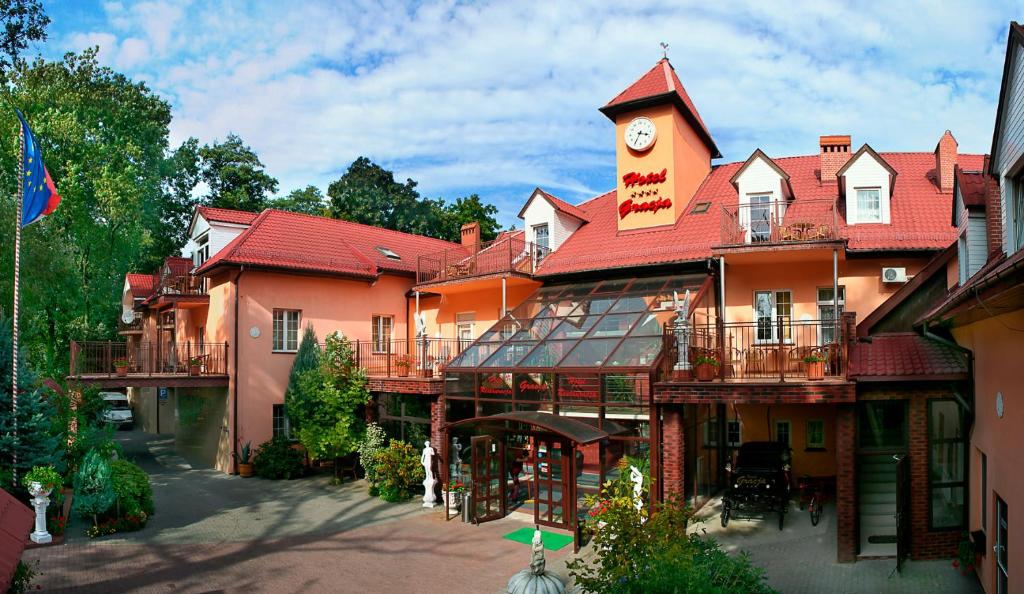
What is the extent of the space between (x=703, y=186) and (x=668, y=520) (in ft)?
43.7

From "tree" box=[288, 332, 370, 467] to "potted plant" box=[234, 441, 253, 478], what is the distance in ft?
6.83

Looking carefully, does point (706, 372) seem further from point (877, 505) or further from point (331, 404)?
point (331, 404)

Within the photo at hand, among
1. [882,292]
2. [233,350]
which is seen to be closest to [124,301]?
[233,350]

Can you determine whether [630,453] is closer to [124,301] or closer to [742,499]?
[742,499]

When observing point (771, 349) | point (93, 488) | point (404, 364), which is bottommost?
point (93, 488)

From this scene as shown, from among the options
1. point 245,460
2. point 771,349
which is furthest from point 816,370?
point 245,460

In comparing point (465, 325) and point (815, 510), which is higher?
point (465, 325)

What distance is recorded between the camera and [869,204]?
1648 centimetres

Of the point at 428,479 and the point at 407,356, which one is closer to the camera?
the point at 428,479

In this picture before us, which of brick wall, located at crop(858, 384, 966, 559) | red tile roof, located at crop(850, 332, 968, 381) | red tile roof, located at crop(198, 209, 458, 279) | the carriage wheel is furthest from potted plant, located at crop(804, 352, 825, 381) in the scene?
A: red tile roof, located at crop(198, 209, 458, 279)

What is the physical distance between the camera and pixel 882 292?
15.5 m

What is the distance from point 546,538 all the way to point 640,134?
1131 centimetres

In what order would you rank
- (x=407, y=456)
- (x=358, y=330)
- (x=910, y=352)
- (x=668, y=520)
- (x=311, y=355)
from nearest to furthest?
(x=668, y=520) → (x=910, y=352) → (x=407, y=456) → (x=311, y=355) → (x=358, y=330)

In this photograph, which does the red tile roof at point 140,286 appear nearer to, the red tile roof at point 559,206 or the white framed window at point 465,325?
the white framed window at point 465,325
